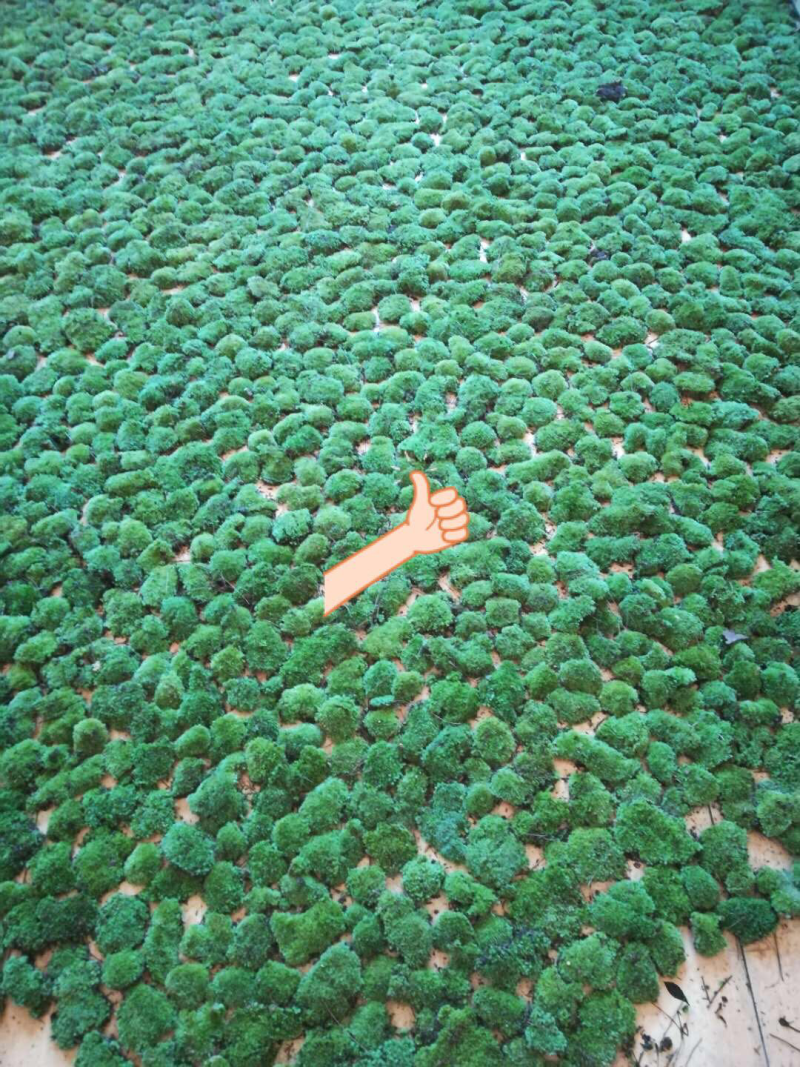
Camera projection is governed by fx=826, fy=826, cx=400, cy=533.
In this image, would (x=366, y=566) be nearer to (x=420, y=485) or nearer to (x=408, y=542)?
(x=408, y=542)

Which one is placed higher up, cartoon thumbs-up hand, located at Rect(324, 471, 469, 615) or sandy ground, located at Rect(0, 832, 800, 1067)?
cartoon thumbs-up hand, located at Rect(324, 471, 469, 615)

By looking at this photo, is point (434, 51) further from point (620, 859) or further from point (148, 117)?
point (620, 859)

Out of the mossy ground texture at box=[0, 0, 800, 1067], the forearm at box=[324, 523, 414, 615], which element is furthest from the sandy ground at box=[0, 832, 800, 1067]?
the forearm at box=[324, 523, 414, 615]

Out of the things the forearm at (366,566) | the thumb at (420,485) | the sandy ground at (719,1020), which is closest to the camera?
the sandy ground at (719,1020)

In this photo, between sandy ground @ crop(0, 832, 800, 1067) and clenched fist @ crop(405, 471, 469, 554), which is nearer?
sandy ground @ crop(0, 832, 800, 1067)

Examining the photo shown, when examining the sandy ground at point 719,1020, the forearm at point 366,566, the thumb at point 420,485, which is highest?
the thumb at point 420,485

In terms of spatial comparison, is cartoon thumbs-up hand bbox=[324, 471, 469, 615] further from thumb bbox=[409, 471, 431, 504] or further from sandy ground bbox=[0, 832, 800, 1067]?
sandy ground bbox=[0, 832, 800, 1067]

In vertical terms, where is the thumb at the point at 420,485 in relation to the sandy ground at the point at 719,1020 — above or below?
above

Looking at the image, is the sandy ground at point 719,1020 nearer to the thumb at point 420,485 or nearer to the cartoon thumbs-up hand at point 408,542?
the cartoon thumbs-up hand at point 408,542

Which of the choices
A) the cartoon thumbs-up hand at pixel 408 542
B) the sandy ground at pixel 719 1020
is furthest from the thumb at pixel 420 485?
the sandy ground at pixel 719 1020

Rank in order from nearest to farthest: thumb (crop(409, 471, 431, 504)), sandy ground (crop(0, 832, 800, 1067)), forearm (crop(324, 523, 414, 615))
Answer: sandy ground (crop(0, 832, 800, 1067))
forearm (crop(324, 523, 414, 615))
thumb (crop(409, 471, 431, 504))
